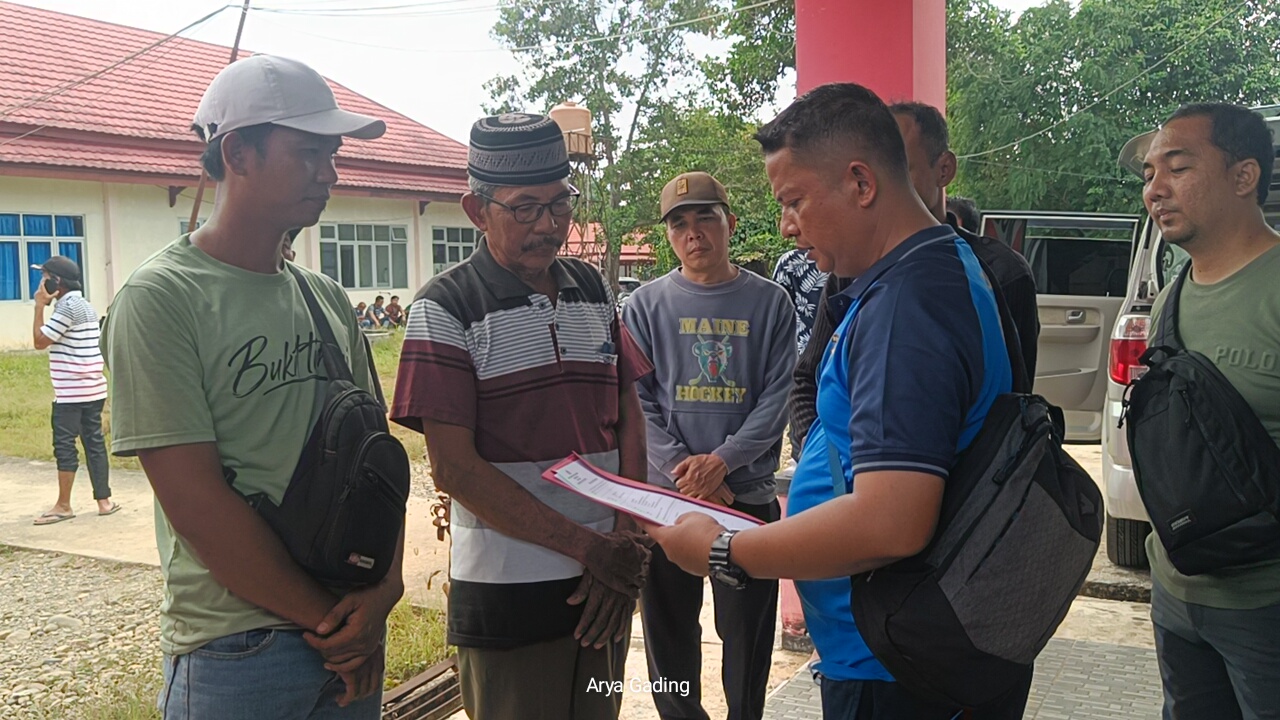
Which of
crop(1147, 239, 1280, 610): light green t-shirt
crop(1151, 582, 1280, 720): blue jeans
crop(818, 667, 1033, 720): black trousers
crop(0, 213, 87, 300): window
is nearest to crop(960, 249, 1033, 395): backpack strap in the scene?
crop(818, 667, 1033, 720): black trousers

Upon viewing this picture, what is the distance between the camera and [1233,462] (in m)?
2.23

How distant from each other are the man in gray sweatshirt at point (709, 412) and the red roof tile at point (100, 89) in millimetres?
1454

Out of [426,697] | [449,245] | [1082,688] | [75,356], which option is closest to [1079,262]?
[1082,688]

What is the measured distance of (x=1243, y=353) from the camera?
7.68 ft

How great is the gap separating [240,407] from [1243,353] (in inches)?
86.0

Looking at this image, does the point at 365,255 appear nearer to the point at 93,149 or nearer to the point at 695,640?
the point at 93,149

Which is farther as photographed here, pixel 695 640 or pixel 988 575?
pixel 695 640

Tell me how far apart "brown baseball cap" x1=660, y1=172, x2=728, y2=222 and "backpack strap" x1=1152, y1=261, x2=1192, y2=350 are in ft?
5.44

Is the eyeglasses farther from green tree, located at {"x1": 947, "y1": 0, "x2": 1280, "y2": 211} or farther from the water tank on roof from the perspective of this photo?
green tree, located at {"x1": 947, "y1": 0, "x2": 1280, "y2": 211}

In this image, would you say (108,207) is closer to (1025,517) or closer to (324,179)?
(324,179)

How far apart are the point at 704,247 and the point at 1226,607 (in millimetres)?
2077

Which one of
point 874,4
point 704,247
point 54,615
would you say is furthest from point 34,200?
point 874,4

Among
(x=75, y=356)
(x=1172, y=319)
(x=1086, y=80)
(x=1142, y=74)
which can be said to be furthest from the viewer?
(x=1086, y=80)

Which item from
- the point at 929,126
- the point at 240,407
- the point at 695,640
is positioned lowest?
the point at 695,640
